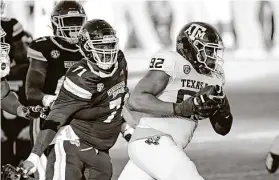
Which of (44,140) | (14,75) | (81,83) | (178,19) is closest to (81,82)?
(81,83)

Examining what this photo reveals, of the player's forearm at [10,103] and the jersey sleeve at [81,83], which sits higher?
the jersey sleeve at [81,83]

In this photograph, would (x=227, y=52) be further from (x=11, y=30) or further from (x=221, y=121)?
(x=221, y=121)

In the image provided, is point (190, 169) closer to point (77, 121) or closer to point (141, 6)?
point (77, 121)

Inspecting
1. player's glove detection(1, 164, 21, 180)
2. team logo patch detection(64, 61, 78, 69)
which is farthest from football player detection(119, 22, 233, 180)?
team logo patch detection(64, 61, 78, 69)

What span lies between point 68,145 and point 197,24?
630 mm

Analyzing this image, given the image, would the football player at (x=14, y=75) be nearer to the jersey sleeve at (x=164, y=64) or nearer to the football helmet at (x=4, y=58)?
the football helmet at (x=4, y=58)

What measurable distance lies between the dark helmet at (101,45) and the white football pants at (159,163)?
1.07 ft

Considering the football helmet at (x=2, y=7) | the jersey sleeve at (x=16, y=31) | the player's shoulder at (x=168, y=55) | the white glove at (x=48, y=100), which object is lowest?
the white glove at (x=48, y=100)

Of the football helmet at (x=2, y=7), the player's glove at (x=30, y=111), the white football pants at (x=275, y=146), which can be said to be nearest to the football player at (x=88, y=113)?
the player's glove at (x=30, y=111)

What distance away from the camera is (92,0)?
3.62 m

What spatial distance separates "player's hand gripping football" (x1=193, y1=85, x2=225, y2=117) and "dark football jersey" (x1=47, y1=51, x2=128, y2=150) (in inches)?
16.6

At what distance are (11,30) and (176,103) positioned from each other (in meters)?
1.20

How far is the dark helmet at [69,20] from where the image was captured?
312 cm

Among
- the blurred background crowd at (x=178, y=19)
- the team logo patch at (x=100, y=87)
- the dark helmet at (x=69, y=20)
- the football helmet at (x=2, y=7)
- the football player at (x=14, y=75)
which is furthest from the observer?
the blurred background crowd at (x=178, y=19)
